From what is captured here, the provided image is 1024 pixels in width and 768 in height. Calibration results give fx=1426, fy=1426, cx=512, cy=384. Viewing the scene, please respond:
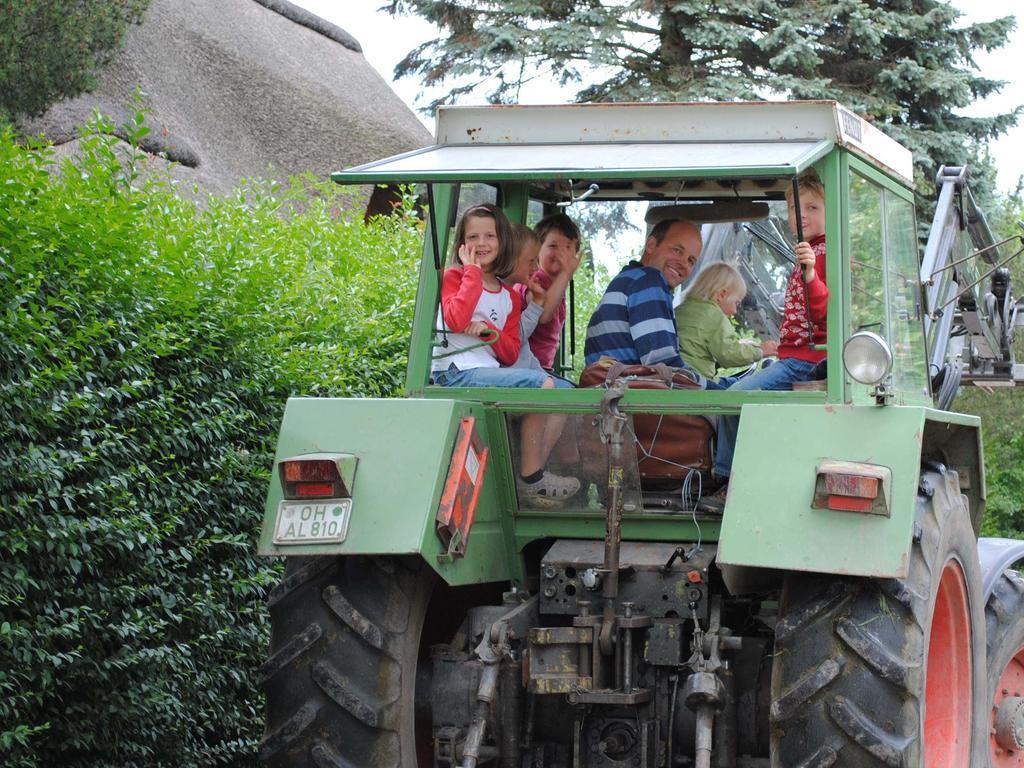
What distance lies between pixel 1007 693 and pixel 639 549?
193 centimetres

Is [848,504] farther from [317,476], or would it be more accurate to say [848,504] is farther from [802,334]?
[317,476]

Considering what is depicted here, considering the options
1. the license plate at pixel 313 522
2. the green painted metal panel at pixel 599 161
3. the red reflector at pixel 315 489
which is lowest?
the license plate at pixel 313 522

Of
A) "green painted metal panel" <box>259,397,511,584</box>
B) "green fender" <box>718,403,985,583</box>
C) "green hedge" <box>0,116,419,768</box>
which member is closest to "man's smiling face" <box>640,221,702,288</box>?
"green painted metal panel" <box>259,397,511,584</box>

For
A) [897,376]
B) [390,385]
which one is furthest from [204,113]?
[897,376]

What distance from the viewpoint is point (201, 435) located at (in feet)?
20.6

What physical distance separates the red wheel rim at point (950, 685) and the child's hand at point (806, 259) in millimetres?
1236

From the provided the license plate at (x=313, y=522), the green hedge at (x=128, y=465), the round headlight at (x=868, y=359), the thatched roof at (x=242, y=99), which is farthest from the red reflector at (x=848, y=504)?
the thatched roof at (x=242, y=99)

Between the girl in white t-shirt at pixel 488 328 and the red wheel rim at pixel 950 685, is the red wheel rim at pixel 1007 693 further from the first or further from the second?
the girl in white t-shirt at pixel 488 328

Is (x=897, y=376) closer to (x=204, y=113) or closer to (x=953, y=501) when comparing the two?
(x=953, y=501)

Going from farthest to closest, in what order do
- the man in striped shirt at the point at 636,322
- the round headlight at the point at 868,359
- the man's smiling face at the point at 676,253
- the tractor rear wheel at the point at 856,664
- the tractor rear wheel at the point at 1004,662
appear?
the man's smiling face at the point at 676,253 → the tractor rear wheel at the point at 1004,662 → the man in striped shirt at the point at 636,322 → the round headlight at the point at 868,359 → the tractor rear wheel at the point at 856,664

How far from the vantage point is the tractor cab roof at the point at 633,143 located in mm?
4562

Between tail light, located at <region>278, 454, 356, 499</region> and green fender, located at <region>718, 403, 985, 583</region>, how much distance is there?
125 centimetres

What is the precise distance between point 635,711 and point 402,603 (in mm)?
868

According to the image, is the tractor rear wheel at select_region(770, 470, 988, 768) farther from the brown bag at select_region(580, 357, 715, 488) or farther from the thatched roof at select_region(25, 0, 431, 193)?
the thatched roof at select_region(25, 0, 431, 193)
